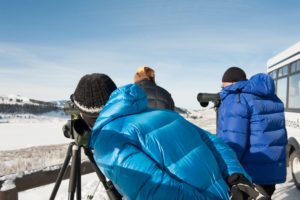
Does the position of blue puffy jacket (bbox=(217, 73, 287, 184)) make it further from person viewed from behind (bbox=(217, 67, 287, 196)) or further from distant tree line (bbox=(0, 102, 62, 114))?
distant tree line (bbox=(0, 102, 62, 114))

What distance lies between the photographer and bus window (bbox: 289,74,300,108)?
521 centimetres

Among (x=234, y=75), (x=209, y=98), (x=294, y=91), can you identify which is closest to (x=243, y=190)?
(x=234, y=75)

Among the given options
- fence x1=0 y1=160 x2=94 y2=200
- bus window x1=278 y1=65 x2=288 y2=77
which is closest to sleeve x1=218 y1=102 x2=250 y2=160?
fence x1=0 y1=160 x2=94 y2=200

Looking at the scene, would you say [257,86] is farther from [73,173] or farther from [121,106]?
[73,173]

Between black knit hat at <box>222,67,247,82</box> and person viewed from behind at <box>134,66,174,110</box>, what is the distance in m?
0.78

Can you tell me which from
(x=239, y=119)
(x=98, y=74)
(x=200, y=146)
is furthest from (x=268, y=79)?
(x=98, y=74)

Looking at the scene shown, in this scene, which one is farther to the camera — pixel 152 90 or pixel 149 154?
pixel 152 90

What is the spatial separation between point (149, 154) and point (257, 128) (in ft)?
5.19

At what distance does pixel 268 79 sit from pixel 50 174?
2.40 m

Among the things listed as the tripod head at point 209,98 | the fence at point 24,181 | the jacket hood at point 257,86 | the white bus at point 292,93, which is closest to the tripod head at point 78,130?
the fence at point 24,181

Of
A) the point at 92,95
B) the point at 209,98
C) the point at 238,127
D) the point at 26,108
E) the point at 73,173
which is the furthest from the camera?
the point at 26,108

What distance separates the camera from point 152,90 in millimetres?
3143

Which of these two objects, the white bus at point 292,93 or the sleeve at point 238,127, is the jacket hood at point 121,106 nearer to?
the sleeve at point 238,127

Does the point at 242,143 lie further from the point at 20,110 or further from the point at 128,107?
the point at 20,110
